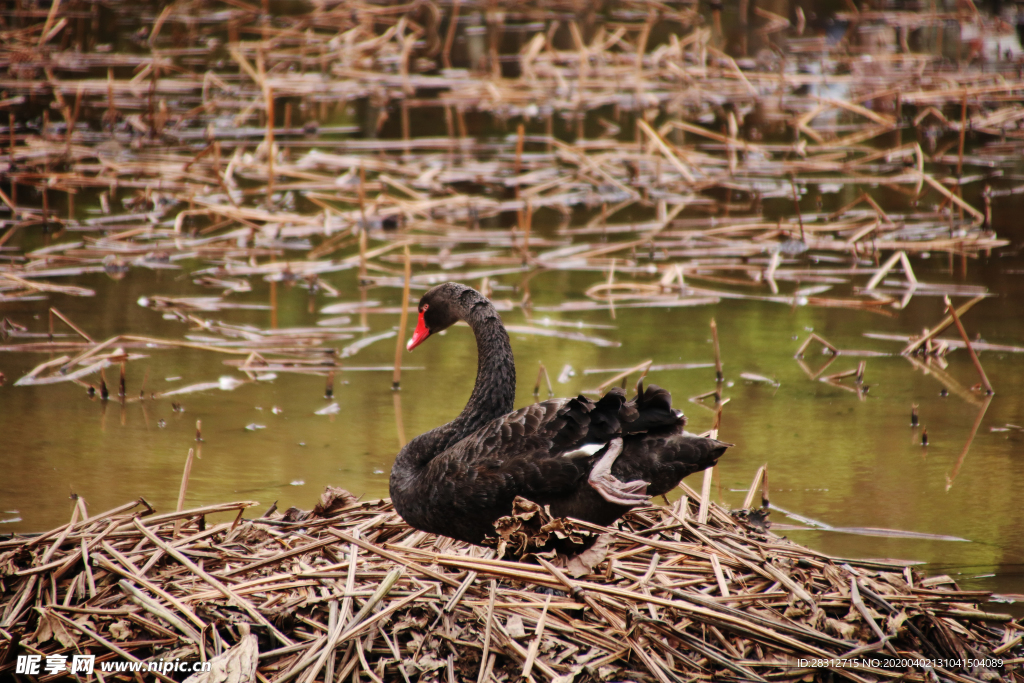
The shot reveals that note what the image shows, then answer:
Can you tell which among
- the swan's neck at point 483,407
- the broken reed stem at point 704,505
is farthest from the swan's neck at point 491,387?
the broken reed stem at point 704,505

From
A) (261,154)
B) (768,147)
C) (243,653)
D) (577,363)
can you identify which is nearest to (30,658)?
(243,653)

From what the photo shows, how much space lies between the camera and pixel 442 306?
4.45m

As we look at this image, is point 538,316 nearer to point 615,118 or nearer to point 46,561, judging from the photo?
point 46,561

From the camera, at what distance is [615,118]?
12492 millimetres

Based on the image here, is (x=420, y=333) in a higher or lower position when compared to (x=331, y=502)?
higher

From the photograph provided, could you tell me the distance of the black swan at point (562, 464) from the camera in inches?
142

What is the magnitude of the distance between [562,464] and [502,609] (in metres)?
0.49

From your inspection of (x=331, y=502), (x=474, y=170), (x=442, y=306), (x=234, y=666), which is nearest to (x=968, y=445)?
(x=442, y=306)

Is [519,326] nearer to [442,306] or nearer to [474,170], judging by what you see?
[442,306]

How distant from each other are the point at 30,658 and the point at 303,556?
2.97 ft

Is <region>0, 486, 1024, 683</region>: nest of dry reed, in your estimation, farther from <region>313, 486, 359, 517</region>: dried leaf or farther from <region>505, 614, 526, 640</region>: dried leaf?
<region>313, 486, 359, 517</region>: dried leaf

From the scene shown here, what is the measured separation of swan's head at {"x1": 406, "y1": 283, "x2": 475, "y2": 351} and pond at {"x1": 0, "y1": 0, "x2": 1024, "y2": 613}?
2.34 ft

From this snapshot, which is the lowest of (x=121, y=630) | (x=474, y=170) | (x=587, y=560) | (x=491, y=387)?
(x=121, y=630)

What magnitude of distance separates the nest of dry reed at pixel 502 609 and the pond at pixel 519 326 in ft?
1.75
